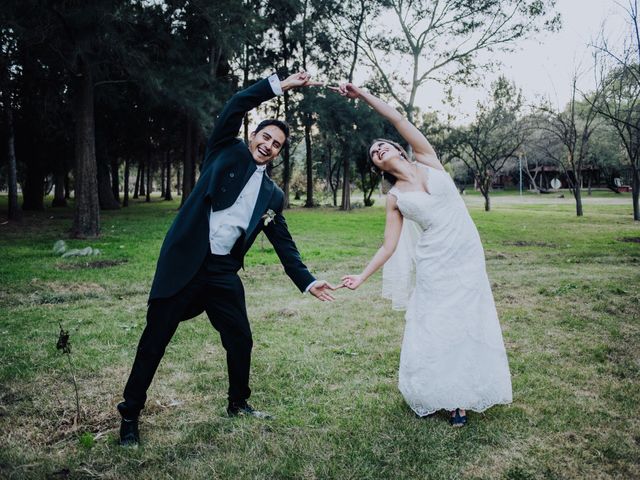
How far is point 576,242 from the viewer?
53.0 feet

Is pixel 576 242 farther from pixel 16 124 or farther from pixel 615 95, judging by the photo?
pixel 16 124

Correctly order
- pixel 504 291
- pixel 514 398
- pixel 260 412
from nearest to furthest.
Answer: pixel 260 412 → pixel 514 398 → pixel 504 291

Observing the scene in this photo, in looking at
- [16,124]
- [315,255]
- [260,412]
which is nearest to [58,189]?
[16,124]

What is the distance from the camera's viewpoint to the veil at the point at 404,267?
14.7ft

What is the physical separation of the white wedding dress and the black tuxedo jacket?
1.32m

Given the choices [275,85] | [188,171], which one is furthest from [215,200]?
[188,171]

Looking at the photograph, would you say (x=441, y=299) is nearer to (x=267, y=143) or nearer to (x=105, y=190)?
(x=267, y=143)

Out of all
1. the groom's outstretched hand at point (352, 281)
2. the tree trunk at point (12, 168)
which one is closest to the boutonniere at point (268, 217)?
the groom's outstretched hand at point (352, 281)

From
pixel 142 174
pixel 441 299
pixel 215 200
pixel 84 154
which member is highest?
pixel 142 174

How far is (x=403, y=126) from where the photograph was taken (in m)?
4.08

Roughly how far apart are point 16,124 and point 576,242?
2597cm

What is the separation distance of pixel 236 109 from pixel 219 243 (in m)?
1.04

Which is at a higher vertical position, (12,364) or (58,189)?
(58,189)

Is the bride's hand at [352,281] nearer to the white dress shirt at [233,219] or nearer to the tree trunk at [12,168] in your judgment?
the white dress shirt at [233,219]
